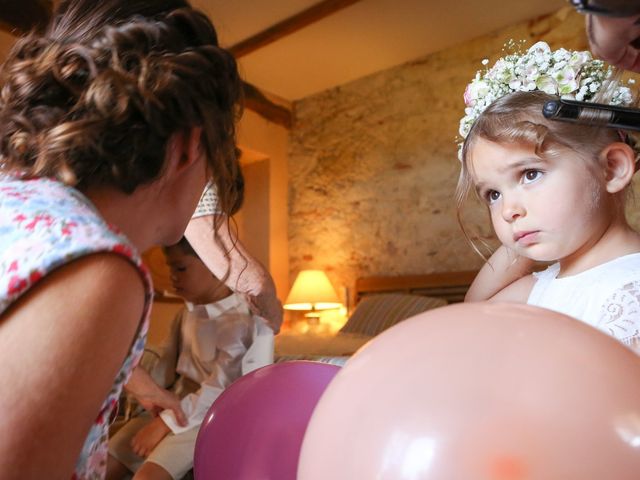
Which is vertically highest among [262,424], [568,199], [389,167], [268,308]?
[568,199]

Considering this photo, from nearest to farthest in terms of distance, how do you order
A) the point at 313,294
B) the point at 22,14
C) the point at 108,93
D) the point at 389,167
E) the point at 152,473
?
the point at 108,93 < the point at 152,473 < the point at 22,14 < the point at 313,294 < the point at 389,167

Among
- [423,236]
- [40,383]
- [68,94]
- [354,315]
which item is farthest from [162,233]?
[423,236]

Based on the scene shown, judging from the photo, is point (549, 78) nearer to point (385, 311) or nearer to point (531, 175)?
point (531, 175)

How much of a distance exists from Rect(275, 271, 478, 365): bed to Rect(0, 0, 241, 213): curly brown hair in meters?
2.20

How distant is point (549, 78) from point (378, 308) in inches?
122

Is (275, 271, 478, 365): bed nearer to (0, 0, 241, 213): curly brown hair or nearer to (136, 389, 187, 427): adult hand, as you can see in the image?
(136, 389, 187, 427): adult hand

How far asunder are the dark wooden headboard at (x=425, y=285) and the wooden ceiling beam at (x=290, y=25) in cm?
220

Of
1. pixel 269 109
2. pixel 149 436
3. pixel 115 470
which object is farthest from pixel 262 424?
pixel 269 109

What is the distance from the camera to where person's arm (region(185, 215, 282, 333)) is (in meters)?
1.83

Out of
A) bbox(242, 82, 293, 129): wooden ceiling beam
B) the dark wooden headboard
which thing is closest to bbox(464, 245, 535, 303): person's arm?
the dark wooden headboard

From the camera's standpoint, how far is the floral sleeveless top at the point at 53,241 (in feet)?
2.19

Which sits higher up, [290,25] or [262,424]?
[262,424]

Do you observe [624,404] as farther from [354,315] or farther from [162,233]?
[354,315]

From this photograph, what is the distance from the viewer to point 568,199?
1.14 meters
